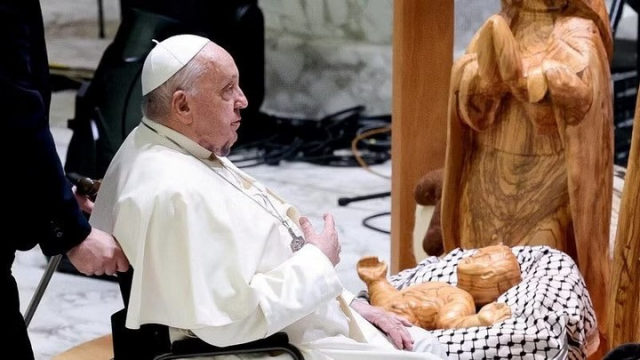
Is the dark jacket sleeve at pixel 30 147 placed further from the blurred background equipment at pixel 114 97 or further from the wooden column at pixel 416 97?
the blurred background equipment at pixel 114 97

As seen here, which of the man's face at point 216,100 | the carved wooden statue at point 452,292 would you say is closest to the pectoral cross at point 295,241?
the man's face at point 216,100

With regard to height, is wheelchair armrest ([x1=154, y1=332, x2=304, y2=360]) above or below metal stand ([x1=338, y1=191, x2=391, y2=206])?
above

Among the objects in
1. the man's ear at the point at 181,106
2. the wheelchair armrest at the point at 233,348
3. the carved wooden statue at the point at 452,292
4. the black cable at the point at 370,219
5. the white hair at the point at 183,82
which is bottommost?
the black cable at the point at 370,219

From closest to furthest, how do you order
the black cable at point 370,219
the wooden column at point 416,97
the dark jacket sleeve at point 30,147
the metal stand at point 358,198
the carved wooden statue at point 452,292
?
the dark jacket sleeve at point 30,147 → the carved wooden statue at point 452,292 → the wooden column at point 416,97 → the black cable at point 370,219 → the metal stand at point 358,198

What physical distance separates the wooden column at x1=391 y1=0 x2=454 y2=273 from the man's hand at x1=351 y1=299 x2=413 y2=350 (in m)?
1.16

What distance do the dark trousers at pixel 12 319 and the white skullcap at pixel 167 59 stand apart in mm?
526

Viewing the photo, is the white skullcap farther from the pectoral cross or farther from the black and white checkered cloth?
the black and white checkered cloth

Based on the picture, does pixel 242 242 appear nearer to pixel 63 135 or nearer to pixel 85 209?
pixel 85 209

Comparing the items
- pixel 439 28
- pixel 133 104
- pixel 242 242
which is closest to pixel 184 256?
pixel 242 242

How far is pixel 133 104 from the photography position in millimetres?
5195

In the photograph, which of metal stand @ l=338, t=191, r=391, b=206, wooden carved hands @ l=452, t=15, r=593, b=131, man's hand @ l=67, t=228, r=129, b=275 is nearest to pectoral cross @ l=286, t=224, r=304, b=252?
man's hand @ l=67, t=228, r=129, b=275

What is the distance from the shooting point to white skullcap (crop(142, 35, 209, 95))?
280 centimetres

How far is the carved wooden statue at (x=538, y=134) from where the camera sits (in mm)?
3570

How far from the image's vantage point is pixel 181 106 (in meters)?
2.82
